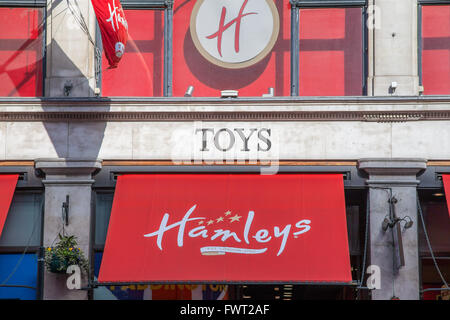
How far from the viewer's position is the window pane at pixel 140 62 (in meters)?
20.5

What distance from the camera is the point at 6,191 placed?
767 inches

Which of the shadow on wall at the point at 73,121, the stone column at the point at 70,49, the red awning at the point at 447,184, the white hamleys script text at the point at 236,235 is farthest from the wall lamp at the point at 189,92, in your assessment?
the red awning at the point at 447,184

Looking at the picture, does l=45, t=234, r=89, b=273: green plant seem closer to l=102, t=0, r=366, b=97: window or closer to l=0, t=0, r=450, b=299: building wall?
l=0, t=0, r=450, b=299: building wall

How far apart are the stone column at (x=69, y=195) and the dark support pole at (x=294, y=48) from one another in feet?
14.8

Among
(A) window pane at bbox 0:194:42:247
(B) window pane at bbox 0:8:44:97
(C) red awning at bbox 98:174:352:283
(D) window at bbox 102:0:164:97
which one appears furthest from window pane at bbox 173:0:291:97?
(A) window pane at bbox 0:194:42:247

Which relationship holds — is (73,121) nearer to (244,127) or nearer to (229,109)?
(229,109)

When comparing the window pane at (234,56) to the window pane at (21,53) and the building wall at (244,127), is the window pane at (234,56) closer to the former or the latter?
the building wall at (244,127)

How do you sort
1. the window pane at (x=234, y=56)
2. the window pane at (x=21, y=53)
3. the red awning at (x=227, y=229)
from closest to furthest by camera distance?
the red awning at (x=227, y=229)
the window pane at (x=234, y=56)
the window pane at (x=21, y=53)

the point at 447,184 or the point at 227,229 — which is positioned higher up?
the point at 447,184

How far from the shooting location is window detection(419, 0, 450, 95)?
66.0 ft

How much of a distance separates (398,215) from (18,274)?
7.99 m

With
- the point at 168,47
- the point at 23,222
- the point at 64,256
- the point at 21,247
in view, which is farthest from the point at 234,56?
Result: the point at 21,247

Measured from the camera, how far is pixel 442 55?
2020 cm

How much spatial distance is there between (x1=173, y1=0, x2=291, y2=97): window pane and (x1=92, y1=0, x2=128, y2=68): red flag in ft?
6.33
